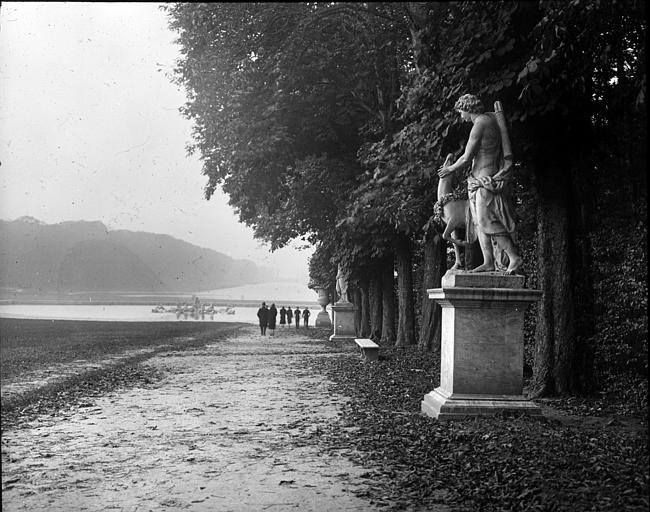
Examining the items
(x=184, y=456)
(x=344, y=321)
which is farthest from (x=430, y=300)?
(x=184, y=456)

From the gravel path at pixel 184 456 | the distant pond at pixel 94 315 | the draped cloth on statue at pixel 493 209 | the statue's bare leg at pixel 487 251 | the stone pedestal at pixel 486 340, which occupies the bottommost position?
the distant pond at pixel 94 315

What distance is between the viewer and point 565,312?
360 inches

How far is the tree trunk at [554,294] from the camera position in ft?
30.0

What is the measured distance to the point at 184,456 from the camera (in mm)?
5992

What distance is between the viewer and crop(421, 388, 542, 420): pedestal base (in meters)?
7.34

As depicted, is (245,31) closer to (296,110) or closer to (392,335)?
(296,110)

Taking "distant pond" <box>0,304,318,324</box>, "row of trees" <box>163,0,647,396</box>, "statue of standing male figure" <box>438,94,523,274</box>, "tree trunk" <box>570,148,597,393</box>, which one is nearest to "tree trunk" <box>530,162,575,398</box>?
"row of trees" <box>163,0,647,396</box>

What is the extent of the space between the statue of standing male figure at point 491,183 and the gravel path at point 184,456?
111 inches

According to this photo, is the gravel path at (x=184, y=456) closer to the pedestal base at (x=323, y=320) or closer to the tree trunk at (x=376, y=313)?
the tree trunk at (x=376, y=313)

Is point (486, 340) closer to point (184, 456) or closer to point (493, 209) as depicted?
point (493, 209)

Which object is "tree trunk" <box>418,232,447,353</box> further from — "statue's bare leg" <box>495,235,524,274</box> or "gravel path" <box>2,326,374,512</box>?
"statue's bare leg" <box>495,235,524,274</box>

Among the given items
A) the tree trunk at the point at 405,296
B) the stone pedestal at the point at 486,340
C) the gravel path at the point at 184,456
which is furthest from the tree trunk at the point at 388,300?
the stone pedestal at the point at 486,340

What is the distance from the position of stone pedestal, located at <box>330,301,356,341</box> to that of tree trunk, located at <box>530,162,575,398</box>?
16.5m

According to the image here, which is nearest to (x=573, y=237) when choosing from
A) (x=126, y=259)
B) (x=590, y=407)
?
(x=590, y=407)
